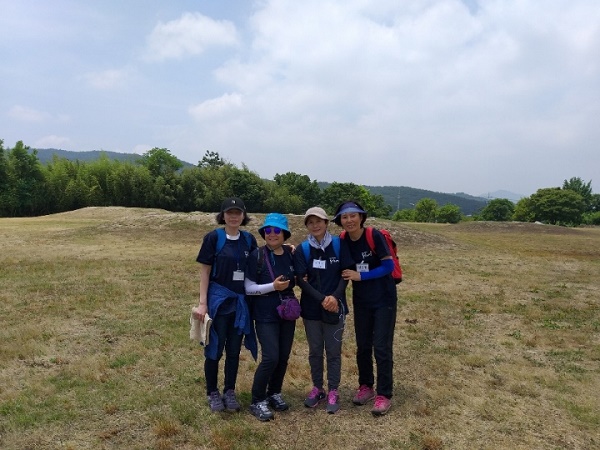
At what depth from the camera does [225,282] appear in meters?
3.83

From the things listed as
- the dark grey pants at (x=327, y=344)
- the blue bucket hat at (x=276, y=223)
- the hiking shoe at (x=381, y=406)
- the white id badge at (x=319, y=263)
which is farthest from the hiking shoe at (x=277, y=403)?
the blue bucket hat at (x=276, y=223)

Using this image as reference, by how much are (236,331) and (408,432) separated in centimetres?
181

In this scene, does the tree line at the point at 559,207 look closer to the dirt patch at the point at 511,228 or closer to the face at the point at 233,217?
the dirt patch at the point at 511,228

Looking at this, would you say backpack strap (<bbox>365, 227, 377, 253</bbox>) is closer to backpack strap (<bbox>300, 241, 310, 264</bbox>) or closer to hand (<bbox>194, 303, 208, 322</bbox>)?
backpack strap (<bbox>300, 241, 310, 264</bbox>)

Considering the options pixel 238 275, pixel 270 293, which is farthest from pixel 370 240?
pixel 238 275

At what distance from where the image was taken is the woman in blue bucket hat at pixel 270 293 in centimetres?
379

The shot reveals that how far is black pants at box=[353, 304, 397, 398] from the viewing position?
3.95 metres

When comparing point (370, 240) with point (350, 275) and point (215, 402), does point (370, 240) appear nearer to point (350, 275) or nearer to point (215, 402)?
point (350, 275)

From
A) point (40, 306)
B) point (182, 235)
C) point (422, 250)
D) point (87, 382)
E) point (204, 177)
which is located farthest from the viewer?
point (204, 177)

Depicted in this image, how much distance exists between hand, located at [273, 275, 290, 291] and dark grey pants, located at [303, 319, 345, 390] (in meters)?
0.52

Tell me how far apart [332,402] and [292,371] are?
1.11 meters

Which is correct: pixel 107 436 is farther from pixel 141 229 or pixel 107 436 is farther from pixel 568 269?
pixel 141 229

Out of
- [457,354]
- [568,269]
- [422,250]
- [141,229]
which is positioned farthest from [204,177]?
[457,354]

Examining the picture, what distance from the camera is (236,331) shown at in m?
3.87
